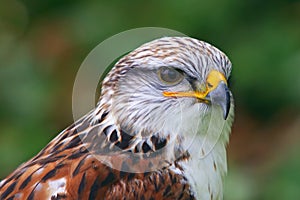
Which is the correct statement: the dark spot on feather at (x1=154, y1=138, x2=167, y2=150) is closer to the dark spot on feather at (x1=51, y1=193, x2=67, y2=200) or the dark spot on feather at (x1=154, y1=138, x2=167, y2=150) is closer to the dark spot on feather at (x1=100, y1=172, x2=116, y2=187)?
the dark spot on feather at (x1=100, y1=172, x2=116, y2=187)

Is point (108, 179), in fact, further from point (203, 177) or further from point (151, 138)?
point (203, 177)

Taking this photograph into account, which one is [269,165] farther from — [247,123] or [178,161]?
[178,161]

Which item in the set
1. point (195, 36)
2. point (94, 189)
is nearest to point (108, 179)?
point (94, 189)

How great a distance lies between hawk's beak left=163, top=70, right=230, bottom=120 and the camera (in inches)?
135

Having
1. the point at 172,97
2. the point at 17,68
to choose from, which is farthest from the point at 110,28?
the point at 172,97

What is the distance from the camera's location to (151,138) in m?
3.63

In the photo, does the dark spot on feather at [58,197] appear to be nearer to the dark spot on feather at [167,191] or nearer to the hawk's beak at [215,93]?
the dark spot on feather at [167,191]

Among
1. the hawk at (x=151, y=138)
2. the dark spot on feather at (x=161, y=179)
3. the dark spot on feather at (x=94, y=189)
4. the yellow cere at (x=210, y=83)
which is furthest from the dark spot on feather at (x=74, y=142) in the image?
the yellow cere at (x=210, y=83)

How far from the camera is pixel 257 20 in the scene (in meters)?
6.11

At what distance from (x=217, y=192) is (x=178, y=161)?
202mm

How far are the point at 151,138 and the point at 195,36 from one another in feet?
7.53

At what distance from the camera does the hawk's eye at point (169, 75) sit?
138 inches

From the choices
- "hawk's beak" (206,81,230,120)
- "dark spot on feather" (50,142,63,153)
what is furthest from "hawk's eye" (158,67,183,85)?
"dark spot on feather" (50,142,63,153)

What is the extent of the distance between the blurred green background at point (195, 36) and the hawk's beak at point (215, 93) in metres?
1.90
